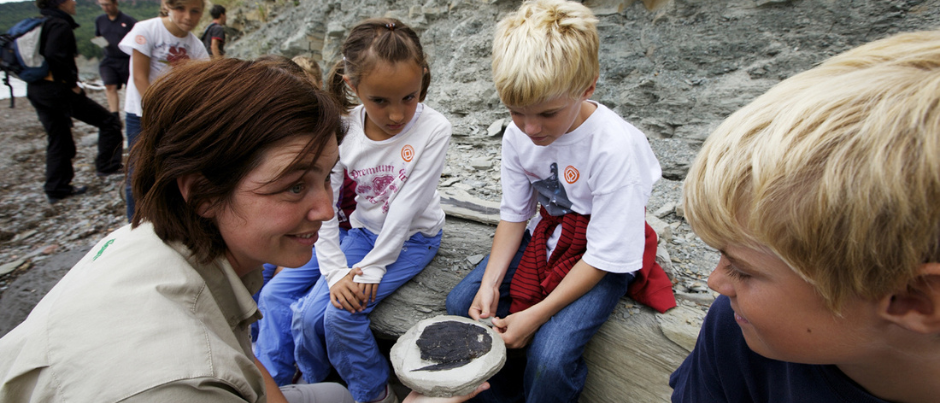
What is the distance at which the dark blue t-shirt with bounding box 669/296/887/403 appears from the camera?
924 mm

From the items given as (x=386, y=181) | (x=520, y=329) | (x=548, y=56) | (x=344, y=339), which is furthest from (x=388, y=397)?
(x=548, y=56)

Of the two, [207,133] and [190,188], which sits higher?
[207,133]

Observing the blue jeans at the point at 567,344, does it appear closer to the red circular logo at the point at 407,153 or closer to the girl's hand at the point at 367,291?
the girl's hand at the point at 367,291

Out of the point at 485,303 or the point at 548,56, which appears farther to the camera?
the point at 485,303

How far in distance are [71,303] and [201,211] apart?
1.09 feet

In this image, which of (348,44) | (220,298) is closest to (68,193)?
(348,44)

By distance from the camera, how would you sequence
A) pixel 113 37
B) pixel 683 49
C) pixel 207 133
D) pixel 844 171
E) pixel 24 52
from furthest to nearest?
pixel 113 37, pixel 24 52, pixel 683 49, pixel 207 133, pixel 844 171

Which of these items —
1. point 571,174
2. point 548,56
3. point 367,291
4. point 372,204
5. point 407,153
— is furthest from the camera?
point 372,204

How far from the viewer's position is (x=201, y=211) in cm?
119

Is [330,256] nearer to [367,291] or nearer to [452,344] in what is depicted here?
[367,291]

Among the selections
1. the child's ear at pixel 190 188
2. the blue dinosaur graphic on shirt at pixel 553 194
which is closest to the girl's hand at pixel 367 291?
the blue dinosaur graphic on shirt at pixel 553 194

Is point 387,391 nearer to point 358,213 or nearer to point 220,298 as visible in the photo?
point 358,213

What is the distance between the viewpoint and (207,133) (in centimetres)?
108

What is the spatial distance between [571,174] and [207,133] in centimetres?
137
